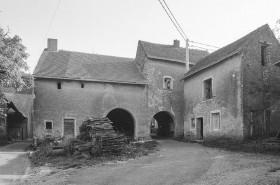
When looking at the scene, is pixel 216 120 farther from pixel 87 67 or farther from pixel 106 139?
pixel 87 67

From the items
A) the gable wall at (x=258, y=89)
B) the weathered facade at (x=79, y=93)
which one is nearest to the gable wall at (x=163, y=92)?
the weathered facade at (x=79, y=93)

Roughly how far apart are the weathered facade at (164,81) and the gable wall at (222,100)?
2234mm

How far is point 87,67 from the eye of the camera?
21.7 metres

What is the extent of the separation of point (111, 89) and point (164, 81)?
511cm

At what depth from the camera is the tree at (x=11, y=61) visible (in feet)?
44.3

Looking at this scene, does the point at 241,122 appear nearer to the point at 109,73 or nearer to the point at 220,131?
the point at 220,131

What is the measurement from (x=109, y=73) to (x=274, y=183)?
17061 millimetres

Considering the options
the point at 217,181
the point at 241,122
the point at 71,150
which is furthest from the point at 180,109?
the point at 217,181

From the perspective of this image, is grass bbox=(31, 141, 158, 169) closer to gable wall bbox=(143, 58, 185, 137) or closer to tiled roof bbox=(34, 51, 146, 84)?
tiled roof bbox=(34, 51, 146, 84)

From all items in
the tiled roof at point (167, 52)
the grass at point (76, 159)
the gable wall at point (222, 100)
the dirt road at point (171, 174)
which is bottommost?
the grass at point (76, 159)

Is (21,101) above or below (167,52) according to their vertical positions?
below

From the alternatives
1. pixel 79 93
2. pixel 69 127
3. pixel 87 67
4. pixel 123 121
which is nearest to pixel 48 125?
pixel 69 127

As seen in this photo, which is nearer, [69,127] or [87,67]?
[69,127]

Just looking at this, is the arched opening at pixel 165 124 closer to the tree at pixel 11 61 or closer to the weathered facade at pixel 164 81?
the weathered facade at pixel 164 81
